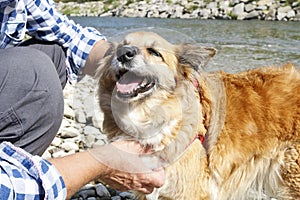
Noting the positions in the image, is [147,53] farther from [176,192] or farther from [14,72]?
[176,192]

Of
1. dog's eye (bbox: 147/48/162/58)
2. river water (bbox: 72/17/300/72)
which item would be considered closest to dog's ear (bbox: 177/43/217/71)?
dog's eye (bbox: 147/48/162/58)

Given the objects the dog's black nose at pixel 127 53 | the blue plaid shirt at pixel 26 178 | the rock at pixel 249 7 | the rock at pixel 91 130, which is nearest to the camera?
the blue plaid shirt at pixel 26 178

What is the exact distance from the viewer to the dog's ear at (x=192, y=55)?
8.95 ft

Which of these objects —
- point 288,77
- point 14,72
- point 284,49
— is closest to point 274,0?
point 284,49

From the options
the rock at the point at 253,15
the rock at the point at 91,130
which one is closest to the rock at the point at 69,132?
the rock at the point at 91,130

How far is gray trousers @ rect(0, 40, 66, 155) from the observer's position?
217cm

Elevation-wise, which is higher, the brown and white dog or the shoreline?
the brown and white dog

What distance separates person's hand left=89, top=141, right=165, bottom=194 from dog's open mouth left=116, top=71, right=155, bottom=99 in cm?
29

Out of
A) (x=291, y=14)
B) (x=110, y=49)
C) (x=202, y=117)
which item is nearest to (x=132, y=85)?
(x=110, y=49)

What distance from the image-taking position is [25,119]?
223 cm

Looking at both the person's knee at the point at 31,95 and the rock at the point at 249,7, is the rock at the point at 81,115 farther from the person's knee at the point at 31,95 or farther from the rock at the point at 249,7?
the rock at the point at 249,7

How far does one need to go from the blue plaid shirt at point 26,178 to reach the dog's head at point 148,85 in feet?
2.88

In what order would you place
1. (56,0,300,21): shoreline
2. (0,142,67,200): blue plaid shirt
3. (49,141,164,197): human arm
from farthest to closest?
(56,0,300,21): shoreline
(49,141,164,197): human arm
(0,142,67,200): blue plaid shirt

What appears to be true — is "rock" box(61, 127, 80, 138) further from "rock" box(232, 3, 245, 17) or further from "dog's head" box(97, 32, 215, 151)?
"rock" box(232, 3, 245, 17)
